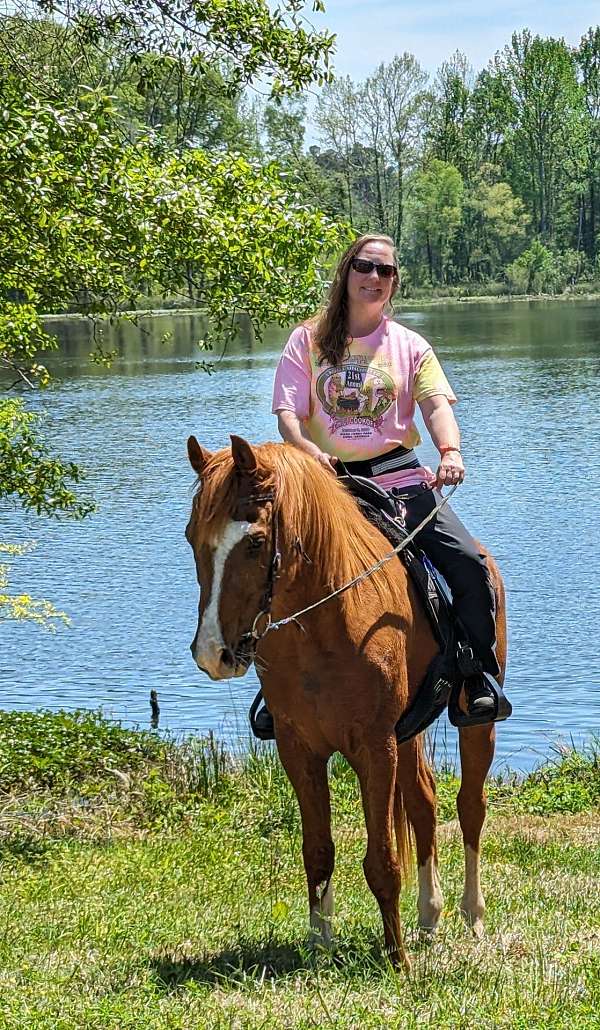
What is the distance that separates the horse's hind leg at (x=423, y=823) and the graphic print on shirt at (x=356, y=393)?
148 centimetres

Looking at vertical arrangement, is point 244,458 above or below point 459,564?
above

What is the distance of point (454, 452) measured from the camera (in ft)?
17.2

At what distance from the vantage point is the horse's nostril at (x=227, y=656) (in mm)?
4070

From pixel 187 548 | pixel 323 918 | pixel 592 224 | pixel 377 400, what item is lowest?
pixel 187 548

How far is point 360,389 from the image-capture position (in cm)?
517

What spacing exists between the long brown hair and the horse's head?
3.37ft

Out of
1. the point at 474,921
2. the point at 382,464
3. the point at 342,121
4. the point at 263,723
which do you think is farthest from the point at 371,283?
the point at 342,121

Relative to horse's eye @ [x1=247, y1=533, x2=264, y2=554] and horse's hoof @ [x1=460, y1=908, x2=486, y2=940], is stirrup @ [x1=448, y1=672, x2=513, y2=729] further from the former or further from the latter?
horse's eye @ [x1=247, y1=533, x2=264, y2=554]

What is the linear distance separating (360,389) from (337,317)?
0.34 m

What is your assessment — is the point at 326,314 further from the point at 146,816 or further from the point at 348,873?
the point at 146,816

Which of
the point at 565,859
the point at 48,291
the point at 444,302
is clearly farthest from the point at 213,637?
the point at 444,302

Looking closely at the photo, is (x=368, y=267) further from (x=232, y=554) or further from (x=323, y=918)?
(x=323, y=918)

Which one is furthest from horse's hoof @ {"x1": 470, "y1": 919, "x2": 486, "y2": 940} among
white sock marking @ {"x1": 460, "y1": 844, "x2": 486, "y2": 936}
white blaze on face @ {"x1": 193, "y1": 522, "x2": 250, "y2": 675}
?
white blaze on face @ {"x1": 193, "y1": 522, "x2": 250, "y2": 675}

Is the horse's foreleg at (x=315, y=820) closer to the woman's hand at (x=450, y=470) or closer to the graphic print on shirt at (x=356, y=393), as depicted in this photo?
the woman's hand at (x=450, y=470)
